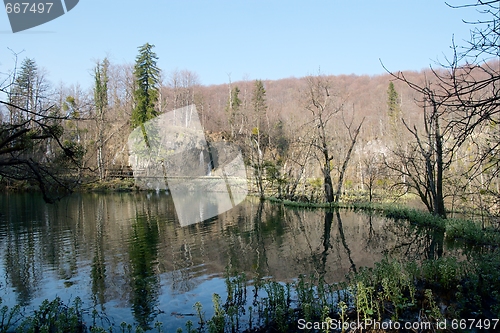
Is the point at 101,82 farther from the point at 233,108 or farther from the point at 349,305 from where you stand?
the point at 349,305

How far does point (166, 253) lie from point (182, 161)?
31458mm

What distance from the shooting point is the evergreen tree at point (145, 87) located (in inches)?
1634

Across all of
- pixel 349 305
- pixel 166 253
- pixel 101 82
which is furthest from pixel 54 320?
pixel 101 82

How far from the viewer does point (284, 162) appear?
33.2 m

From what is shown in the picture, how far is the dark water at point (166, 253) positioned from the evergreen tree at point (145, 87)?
23726 millimetres

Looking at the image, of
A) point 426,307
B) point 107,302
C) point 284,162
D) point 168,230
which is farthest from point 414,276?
point 284,162

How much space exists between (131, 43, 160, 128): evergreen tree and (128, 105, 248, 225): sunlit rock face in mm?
901

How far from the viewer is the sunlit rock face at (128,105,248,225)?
37.5 m

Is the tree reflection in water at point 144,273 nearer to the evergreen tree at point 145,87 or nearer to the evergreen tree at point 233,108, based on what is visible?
the evergreen tree at point 145,87

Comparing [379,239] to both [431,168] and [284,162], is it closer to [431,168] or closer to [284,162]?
[431,168]

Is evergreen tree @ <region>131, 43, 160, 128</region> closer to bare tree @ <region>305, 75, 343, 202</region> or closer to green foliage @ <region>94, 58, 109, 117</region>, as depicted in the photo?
green foliage @ <region>94, 58, 109, 117</region>

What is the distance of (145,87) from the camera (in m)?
42.2

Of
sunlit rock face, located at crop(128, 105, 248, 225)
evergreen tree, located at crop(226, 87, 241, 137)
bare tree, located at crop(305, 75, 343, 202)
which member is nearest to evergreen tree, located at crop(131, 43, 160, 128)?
sunlit rock face, located at crop(128, 105, 248, 225)

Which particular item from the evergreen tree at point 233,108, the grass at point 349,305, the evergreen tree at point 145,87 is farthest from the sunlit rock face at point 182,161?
the grass at point 349,305
